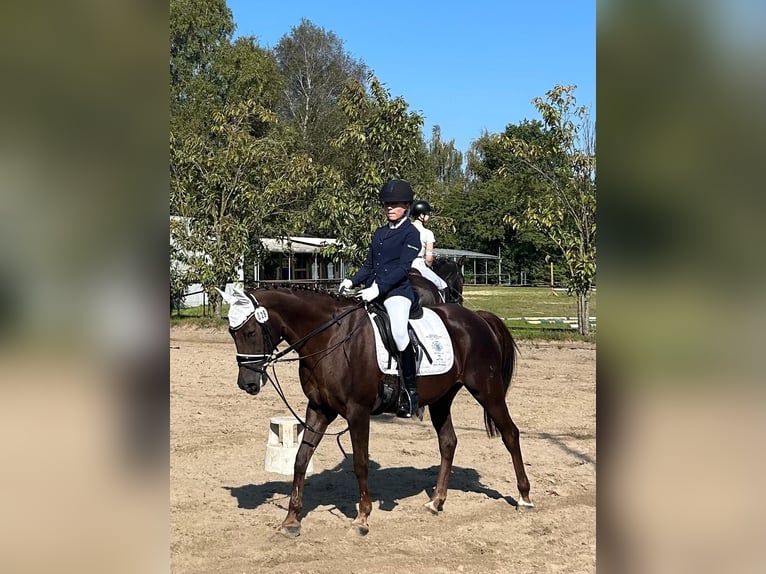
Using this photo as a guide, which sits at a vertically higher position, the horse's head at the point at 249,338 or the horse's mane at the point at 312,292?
the horse's mane at the point at 312,292

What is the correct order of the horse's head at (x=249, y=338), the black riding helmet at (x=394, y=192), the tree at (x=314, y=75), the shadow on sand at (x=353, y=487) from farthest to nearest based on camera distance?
the tree at (x=314, y=75) → the shadow on sand at (x=353, y=487) → the black riding helmet at (x=394, y=192) → the horse's head at (x=249, y=338)

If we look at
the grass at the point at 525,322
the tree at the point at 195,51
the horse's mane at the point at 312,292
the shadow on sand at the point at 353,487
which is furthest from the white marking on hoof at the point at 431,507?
the tree at the point at 195,51

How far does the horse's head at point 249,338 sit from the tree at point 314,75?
127 ft

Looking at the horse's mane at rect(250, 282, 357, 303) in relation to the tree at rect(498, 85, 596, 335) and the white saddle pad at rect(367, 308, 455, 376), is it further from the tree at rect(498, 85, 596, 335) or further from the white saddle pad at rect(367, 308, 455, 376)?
the tree at rect(498, 85, 596, 335)

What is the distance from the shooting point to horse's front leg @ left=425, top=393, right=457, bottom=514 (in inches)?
227

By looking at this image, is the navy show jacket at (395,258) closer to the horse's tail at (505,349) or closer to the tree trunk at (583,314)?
the horse's tail at (505,349)

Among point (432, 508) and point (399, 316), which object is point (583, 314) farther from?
point (399, 316)

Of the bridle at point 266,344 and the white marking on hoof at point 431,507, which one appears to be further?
the white marking on hoof at point 431,507

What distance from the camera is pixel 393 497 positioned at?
20.2 ft

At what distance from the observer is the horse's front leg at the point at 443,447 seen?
5766 millimetres

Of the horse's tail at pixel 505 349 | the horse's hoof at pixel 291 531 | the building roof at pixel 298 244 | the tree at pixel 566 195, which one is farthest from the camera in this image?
the building roof at pixel 298 244
